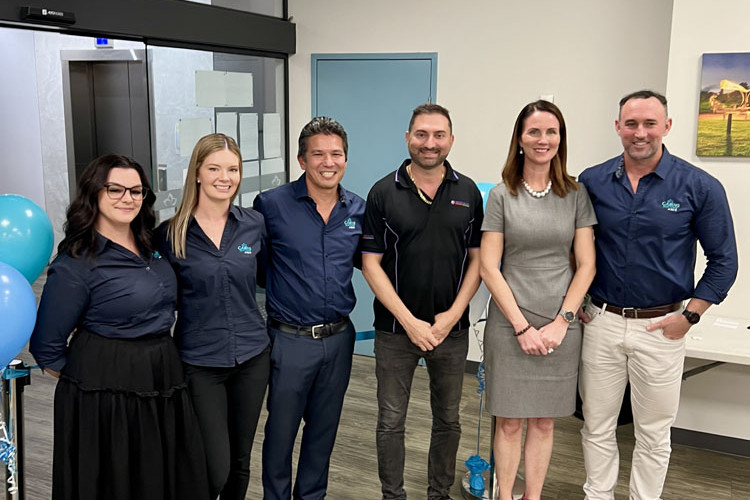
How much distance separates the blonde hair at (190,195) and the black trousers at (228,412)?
0.44m

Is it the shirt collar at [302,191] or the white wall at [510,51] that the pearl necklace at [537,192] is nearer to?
the shirt collar at [302,191]

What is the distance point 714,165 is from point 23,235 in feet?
10.5

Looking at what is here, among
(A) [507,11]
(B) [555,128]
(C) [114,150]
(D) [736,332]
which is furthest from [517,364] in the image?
(C) [114,150]

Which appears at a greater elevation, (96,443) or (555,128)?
(555,128)

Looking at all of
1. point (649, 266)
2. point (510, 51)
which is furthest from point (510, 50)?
point (649, 266)

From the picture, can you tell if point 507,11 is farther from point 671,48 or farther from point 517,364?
point 517,364

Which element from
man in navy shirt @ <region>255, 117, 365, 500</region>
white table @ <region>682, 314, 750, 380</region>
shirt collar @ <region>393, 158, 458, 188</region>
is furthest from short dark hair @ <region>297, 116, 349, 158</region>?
white table @ <region>682, 314, 750, 380</region>

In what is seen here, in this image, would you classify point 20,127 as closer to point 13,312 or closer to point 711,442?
point 13,312

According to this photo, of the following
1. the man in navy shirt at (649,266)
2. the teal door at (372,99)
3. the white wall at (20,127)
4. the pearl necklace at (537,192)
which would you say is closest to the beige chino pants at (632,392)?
the man in navy shirt at (649,266)

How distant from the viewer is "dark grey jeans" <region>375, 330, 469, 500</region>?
2.91 metres

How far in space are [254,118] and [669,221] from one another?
3.03m

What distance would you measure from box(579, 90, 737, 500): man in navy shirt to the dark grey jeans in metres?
0.54

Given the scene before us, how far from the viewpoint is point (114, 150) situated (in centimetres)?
491

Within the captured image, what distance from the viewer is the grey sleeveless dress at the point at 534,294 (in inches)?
108
